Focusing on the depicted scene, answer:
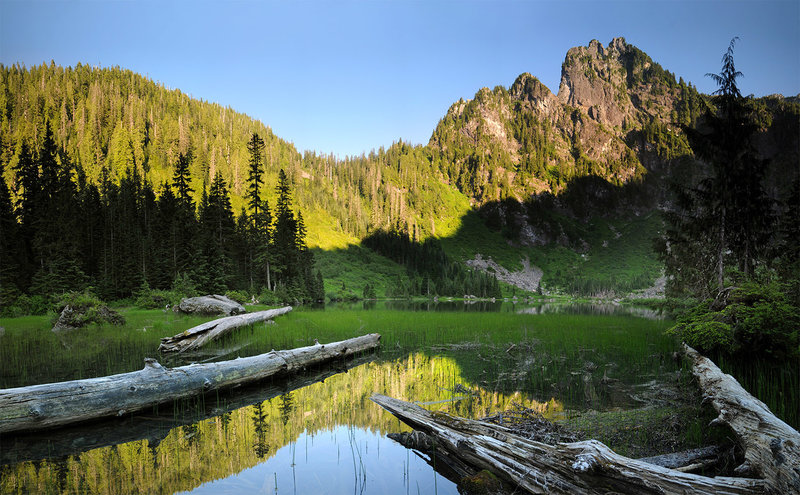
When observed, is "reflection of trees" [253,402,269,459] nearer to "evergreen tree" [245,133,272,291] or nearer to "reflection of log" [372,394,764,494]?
"reflection of log" [372,394,764,494]

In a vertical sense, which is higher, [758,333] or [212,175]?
[212,175]

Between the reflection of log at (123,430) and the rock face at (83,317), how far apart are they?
18.0 meters

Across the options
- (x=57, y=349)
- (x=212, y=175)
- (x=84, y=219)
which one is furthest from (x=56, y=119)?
(x=57, y=349)

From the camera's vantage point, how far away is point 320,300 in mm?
65562

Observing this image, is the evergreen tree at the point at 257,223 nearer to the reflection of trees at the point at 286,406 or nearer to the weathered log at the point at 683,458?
the reflection of trees at the point at 286,406

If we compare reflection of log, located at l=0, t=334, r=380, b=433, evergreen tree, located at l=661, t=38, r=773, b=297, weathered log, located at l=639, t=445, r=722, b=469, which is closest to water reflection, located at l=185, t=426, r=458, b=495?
weathered log, located at l=639, t=445, r=722, b=469

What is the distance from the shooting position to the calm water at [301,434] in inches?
196

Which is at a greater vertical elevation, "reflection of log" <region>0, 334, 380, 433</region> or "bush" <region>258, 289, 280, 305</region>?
"reflection of log" <region>0, 334, 380, 433</region>

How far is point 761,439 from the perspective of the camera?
14.4ft

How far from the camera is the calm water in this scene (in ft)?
16.4

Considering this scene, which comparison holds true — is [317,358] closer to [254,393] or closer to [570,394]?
[254,393]

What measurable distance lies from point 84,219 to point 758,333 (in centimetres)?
5521

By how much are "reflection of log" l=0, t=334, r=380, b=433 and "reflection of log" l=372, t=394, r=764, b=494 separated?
646 centimetres

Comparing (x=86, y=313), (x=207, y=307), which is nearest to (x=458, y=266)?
(x=207, y=307)
